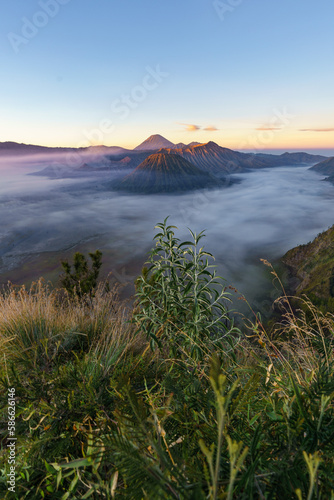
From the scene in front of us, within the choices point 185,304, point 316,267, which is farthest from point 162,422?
point 316,267

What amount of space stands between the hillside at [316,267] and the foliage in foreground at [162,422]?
36601 millimetres

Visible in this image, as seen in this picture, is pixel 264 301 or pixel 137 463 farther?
pixel 264 301

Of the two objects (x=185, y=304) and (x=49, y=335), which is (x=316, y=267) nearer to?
(x=185, y=304)

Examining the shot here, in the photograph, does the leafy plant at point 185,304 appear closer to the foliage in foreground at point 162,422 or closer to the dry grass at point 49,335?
the foliage in foreground at point 162,422

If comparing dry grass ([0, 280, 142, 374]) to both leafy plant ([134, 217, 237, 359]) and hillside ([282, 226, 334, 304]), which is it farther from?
hillside ([282, 226, 334, 304])

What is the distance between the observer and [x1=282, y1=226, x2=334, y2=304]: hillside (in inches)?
1709

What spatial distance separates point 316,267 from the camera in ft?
182

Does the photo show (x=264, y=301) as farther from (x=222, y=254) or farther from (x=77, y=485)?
(x=77, y=485)

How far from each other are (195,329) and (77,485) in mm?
1419

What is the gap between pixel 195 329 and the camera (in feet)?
7.67

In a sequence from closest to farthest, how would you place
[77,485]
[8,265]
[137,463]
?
[137,463] → [77,485] → [8,265]

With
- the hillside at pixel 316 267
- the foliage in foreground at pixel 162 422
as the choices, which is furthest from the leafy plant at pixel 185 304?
the hillside at pixel 316 267

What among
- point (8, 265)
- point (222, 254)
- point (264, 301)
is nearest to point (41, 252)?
point (8, 265)

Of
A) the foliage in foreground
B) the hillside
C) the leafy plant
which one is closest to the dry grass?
the foliage in foreground
